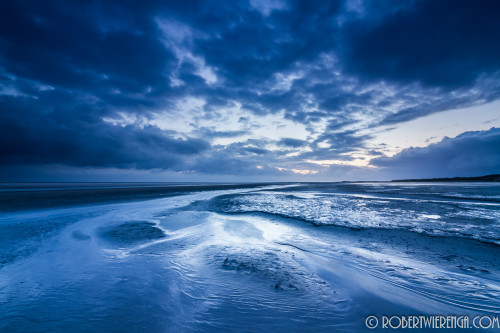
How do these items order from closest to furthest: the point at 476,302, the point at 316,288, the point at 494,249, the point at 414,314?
the point at 414,314, the point at 476,302, the point at 316,288, the point at 494,249

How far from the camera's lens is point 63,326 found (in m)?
3.43

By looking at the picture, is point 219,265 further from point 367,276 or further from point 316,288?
point 367,276

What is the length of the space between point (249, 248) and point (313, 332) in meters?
4.68

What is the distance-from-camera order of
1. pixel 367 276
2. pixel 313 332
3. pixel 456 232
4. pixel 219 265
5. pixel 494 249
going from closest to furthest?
pixel 313 332 < pixel 367 276 < pixel 219 265 < pixel 494 249 < pixel 456 232

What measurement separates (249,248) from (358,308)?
443 cm

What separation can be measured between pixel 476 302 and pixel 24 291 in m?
9.95

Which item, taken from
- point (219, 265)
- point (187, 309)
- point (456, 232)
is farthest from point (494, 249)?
point (187, 309)

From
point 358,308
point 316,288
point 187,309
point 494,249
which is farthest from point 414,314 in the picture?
point 494,249

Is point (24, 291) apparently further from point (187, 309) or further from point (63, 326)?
point (187, 309)

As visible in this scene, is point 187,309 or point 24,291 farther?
point 24,291

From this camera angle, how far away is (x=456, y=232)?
8.91m

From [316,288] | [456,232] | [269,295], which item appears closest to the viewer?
[269,295]

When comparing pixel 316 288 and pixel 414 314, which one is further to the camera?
pixel 316 288

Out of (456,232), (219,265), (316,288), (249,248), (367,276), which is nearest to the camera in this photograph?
(316,288)
